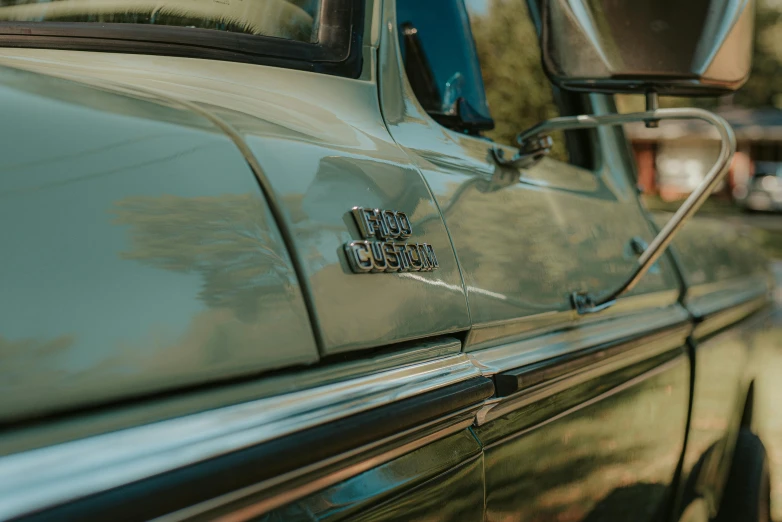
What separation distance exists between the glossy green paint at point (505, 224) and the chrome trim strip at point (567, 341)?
0.09ft

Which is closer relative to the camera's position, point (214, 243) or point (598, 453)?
point (214, 243)

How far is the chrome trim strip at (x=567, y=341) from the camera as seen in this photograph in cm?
149

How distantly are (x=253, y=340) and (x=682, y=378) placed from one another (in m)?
1.52

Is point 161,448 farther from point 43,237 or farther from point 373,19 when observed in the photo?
point 373,19

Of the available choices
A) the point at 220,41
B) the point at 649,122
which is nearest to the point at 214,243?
the point at 220,41

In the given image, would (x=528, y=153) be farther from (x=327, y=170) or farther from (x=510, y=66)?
(x=327, y=170)

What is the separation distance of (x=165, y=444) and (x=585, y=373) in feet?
3.49

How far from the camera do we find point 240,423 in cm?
97

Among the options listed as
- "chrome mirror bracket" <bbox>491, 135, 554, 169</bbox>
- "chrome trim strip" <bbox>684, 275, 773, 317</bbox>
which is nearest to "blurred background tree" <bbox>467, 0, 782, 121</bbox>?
"chrome mirror bracket" <bbox>491, 135, 554, 169</bbox>

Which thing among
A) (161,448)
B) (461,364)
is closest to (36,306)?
(161,448)

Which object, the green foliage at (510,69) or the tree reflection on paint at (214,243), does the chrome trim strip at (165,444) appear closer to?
the tree reflection on paint at (214,243)

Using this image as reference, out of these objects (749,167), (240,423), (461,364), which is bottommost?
(749,167)

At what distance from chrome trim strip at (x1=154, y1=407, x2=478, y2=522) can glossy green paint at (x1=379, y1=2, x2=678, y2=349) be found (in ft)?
0.70

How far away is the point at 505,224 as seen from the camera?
1648 mm
